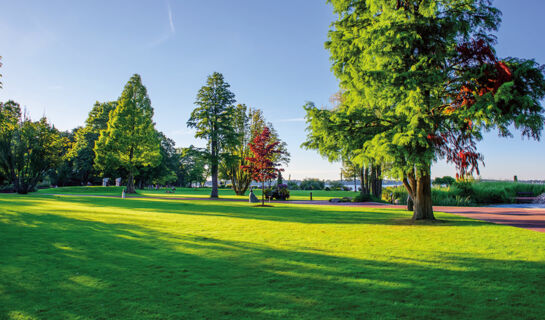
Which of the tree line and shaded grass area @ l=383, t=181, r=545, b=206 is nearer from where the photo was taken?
shaded grass area @ l=383, t=181, r=545, b=206

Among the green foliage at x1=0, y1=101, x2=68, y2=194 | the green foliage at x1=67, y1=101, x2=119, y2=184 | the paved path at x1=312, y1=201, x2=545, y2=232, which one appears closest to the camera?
the paved path at x1=312, y1=201, x2=545, y2=232

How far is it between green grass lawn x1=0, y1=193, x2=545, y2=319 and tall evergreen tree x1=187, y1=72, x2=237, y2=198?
24.6 metres

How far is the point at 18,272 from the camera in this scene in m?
4.80

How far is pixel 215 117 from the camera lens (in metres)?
32.8

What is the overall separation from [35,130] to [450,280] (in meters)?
40.7

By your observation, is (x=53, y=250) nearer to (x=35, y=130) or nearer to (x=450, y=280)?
(x=450, y=280)

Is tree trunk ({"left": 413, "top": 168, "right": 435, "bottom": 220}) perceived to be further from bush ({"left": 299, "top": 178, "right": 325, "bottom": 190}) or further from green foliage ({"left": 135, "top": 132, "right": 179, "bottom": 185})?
bush ({"left": 299, "top": 178, "right": 325, "bottom": 190})

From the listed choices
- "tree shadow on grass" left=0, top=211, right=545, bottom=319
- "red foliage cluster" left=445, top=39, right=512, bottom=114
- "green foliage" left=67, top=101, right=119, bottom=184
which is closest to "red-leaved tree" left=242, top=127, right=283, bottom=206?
"red foliage cluster" left=445, top=39, right=512, bottom=114

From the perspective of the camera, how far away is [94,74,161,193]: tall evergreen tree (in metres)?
38.3

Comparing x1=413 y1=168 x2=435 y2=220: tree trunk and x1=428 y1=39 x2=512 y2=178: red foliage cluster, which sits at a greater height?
x1=428 y1=39 x2=512 y2=178: red foliage cluster

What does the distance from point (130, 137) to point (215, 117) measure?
13780 mm

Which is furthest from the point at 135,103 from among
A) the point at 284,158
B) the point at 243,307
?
the point at 243,307

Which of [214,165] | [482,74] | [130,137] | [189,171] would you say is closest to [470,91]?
[482,74]

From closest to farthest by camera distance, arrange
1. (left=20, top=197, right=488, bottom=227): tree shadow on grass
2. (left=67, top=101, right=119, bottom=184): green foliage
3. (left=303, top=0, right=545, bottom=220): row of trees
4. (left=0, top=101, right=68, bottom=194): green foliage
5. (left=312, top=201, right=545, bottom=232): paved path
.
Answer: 1. (left=303, top=0, right=545, bottom=220): row of trees
2. (left=312, top=201, right=545, bottom=232): paved path
3. (left=20, top=197, right=488, bottom=227): tree shadow on grass
4. (left=0, top=101, right=68, bottom=194): green foliage
5. (left=67, top=101, right=119, bottom=184): green foliage
